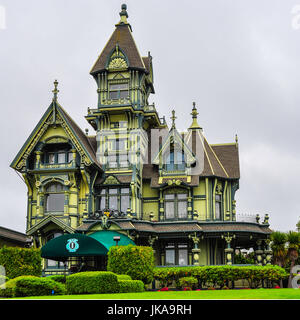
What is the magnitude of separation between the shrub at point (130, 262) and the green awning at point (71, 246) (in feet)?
12.7

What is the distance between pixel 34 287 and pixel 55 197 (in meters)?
16.9

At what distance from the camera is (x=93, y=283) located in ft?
76.1

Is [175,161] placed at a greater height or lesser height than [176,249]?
greater

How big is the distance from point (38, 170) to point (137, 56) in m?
12.0

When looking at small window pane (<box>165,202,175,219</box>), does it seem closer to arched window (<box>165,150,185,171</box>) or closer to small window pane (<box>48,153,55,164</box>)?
arched window (<box>165,150,185,171</box>)

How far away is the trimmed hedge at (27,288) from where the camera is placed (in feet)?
73.9

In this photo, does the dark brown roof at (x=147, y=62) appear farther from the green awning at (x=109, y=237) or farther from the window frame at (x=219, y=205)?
the green awning at (x=109, y=237)

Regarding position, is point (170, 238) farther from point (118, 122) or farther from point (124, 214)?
point (118, 122)

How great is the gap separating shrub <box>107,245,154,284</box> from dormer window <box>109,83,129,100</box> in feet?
53.4

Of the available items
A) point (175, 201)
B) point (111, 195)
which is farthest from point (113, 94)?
point (175, 201)

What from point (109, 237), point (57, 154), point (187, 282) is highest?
point (57, 154)

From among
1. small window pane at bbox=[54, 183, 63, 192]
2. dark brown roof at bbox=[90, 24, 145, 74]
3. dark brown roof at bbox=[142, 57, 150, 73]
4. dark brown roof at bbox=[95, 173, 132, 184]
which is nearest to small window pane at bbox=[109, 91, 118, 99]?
dark brown roof at bbox=[90, 24, 145, 74]

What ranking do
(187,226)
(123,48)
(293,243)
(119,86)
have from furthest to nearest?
(123,48) → (119,86) → (187,226) → (293,243)

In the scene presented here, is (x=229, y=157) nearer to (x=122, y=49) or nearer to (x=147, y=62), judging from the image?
(x=147, y=62)
